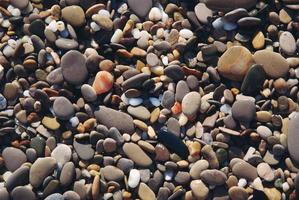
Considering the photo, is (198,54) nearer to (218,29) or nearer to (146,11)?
(218,29)

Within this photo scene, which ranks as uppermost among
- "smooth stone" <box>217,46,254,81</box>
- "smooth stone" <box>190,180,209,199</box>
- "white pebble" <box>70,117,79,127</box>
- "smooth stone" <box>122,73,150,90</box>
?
"smooth stone" <box>217,46,254,81</box>

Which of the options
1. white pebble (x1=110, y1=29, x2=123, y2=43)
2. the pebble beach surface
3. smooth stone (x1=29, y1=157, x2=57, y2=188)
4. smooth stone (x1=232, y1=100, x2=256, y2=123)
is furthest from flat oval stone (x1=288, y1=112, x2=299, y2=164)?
smooth stone (x1=29, y1=157, x2=57, y2=188)

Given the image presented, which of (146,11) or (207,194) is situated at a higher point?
(146,11)

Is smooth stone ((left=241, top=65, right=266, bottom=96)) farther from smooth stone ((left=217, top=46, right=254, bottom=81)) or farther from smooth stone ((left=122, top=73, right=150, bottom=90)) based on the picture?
smooth stone ((left=122, top=73, right=150, bottom=90))

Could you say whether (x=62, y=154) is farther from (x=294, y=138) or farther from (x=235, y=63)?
(x=294, y=138)

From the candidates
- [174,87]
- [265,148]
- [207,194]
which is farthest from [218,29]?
[207,194]

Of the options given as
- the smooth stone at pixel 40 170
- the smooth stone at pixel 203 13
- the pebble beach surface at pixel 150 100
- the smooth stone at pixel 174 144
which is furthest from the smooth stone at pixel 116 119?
the smooth stone at pixel 203 13

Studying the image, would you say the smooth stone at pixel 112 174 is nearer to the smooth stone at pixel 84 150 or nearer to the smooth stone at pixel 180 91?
the smooth stone at pixel 84 150
